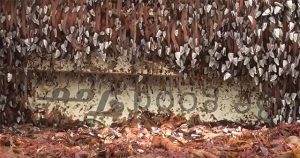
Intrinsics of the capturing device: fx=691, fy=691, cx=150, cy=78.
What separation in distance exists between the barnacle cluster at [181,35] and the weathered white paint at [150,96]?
21cm

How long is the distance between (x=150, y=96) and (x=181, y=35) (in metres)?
0.76

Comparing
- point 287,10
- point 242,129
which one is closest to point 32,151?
point 242,129

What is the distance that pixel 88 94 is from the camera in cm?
730

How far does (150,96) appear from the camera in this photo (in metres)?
7.29

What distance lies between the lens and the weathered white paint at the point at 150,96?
23.7ft

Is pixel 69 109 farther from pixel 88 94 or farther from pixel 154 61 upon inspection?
pixel 154 61

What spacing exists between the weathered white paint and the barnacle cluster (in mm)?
210

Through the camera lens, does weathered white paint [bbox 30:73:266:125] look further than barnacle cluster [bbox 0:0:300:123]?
Yes

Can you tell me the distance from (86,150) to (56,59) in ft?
6.28

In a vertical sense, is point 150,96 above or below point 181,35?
below

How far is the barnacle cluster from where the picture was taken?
271 inches

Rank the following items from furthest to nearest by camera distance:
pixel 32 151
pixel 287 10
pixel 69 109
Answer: pixel 69 109 < pixel 287 10 < pixel 32 151

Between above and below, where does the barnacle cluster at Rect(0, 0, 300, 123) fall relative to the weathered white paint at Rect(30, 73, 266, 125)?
above

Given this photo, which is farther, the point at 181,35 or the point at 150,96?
the point at 150,96
